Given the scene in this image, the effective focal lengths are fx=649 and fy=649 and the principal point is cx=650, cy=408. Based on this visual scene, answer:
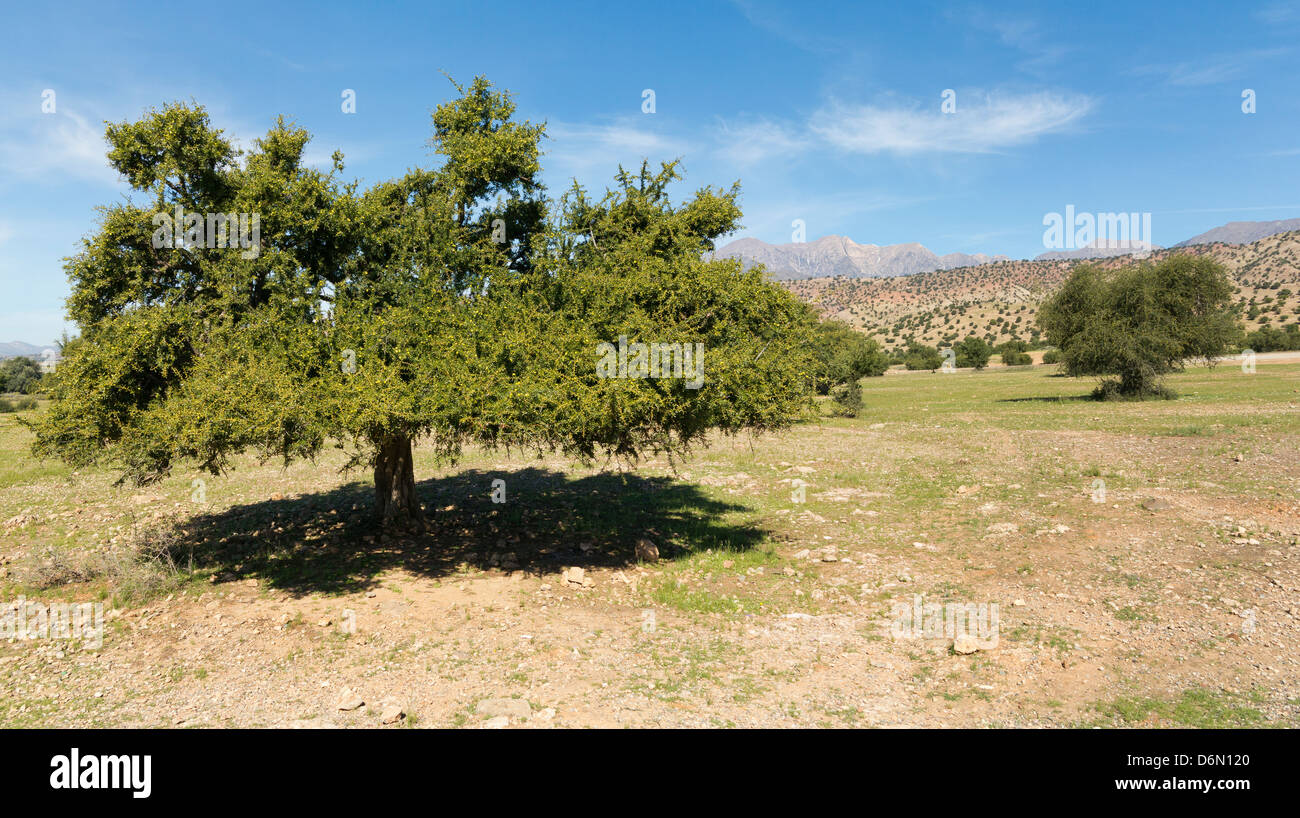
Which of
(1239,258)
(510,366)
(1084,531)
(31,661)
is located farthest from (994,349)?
(31,661)

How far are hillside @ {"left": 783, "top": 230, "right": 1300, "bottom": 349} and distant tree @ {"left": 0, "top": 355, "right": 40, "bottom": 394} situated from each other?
100086 millimetres

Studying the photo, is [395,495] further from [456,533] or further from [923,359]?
[923,359]

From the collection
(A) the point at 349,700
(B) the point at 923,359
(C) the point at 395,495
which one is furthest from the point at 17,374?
(B) the point at 923,359

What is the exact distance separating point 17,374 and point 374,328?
3582 inches

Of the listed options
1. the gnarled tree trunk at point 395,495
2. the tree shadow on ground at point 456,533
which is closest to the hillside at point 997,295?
the tree shadow on ground at point 456,533

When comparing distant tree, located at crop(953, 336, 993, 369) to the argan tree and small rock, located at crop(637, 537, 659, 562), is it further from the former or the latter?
small rock, located at crop(637, 537, 659, 562)

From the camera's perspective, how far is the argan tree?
11867 millimetres

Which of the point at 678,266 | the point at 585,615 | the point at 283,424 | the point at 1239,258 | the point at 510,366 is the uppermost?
the point at 1239,258

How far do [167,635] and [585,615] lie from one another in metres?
7.02

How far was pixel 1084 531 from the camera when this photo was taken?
52.1 ft

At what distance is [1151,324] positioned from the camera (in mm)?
40625

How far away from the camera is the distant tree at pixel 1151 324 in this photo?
131 feet

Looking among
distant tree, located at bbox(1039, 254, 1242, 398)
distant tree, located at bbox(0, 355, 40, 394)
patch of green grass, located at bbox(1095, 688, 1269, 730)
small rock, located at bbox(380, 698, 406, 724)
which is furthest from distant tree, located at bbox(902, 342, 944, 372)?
distant tree, located at bbox(0, 355, 40, 394)
